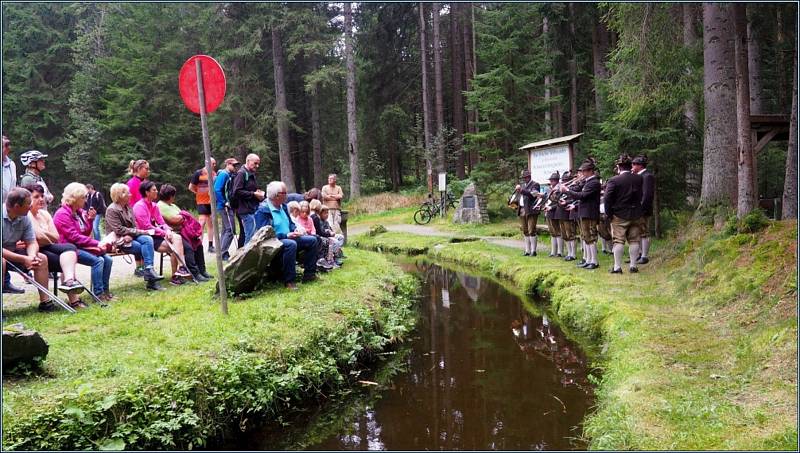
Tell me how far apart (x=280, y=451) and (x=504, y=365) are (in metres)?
2.64

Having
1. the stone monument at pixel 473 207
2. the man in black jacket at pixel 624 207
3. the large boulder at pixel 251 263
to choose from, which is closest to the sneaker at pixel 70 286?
the large boulder at pixel 251 263

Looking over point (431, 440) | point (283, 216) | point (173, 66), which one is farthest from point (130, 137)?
point (431, 440)

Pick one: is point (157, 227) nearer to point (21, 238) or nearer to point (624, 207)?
point (21, 238)

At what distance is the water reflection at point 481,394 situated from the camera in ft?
13.2

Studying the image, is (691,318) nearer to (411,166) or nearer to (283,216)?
(283,216)

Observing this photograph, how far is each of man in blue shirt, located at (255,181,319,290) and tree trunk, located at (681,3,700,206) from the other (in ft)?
25.7

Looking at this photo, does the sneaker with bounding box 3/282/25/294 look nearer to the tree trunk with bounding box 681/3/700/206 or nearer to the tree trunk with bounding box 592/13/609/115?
the tree trunk with bounding box 681/3/700/206

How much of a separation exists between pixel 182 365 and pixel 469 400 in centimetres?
244

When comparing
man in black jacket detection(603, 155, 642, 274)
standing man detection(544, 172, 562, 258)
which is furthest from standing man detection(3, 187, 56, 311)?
standing man detection(544, 172, 562, 258)

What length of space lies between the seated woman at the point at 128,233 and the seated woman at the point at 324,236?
256cm

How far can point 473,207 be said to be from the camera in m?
19.1

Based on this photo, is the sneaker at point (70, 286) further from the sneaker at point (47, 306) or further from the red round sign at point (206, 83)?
the red round sign at point (206, 83)

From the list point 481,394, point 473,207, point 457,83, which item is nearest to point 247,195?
point 481,394

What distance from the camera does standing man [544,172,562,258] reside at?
34.3 feet
